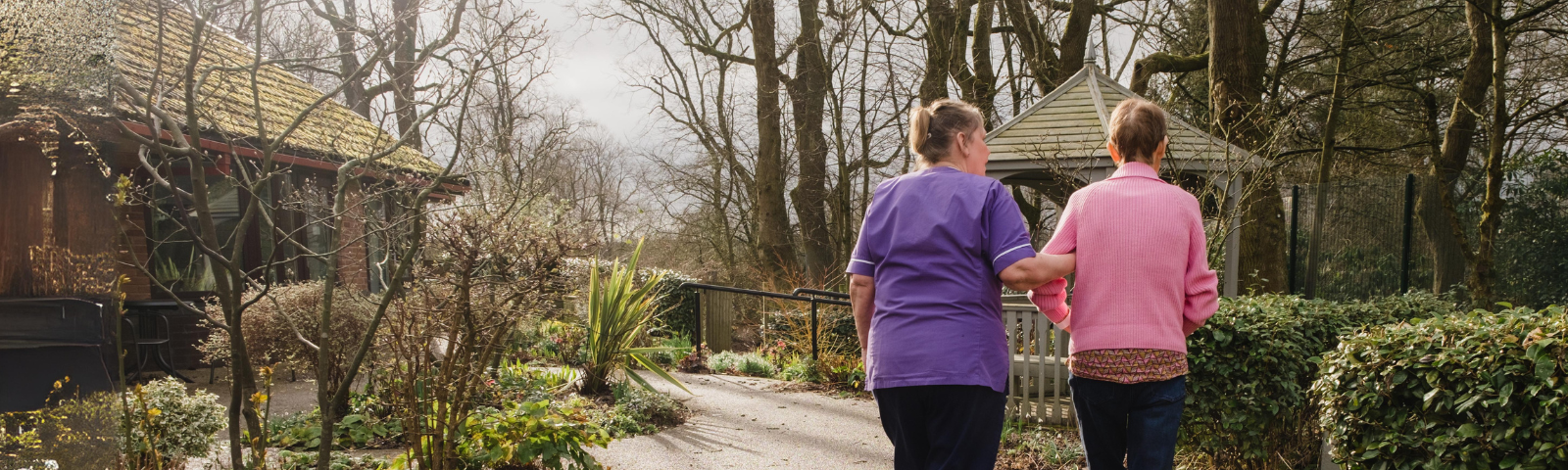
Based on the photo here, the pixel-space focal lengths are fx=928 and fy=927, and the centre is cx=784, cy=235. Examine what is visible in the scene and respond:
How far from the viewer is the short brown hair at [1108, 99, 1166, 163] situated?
254 centimetres

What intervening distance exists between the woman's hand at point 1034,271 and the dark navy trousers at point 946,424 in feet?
0.89

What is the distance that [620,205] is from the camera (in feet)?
89.5

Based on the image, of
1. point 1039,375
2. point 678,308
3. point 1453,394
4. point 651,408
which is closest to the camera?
point 1453,394

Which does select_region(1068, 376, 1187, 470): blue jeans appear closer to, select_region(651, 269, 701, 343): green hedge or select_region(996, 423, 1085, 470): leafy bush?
select_region(996, 423, 1085, 470): leafy bush

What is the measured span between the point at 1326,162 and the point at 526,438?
35.4ft

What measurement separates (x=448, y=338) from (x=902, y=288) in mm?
2264

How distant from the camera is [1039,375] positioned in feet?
19.1

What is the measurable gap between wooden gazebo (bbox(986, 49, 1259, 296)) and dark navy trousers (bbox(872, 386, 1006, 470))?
4.67 metres

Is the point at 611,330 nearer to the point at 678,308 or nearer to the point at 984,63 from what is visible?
the point at 678,308

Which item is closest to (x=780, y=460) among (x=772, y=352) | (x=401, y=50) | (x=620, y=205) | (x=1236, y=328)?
(x=1236, y=328)

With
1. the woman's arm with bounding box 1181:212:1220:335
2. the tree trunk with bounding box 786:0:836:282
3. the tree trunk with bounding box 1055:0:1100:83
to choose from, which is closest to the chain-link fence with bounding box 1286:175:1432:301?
the tree trunk with bounding box 1055:0:1100:83

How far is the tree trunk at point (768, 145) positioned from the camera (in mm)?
14961

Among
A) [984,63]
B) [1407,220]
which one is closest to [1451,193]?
[1407,220]

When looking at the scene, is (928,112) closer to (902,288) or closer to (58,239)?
(902,288)
